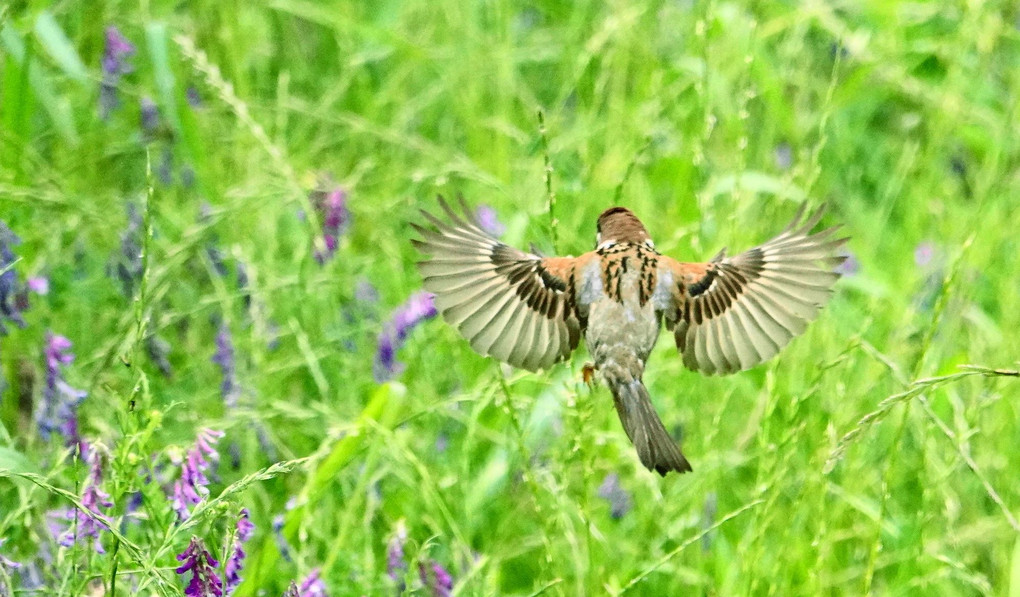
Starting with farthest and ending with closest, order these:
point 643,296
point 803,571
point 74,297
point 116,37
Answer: point 116,37 → point 74,297 → point 803,571 → point 643,296

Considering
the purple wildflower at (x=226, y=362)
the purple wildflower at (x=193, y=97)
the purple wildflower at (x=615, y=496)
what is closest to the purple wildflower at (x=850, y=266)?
the purple wildflower at (x=615, y=496)

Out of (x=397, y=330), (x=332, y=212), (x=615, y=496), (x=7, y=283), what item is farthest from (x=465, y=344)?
(x=7, y=283)

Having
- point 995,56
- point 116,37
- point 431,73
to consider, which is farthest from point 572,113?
point 116,37

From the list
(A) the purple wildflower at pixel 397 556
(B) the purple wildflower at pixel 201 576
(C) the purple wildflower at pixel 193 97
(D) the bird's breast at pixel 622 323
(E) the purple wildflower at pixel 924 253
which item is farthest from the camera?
(C) the purple wildflower at pixel 193 97

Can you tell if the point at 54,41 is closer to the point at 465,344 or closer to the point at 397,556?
the point at 465,344

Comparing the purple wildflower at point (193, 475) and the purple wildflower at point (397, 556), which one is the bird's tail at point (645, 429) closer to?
the purple wildflower at point (397, 556)

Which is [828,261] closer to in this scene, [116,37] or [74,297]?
[74,297]
